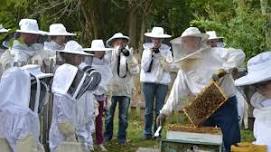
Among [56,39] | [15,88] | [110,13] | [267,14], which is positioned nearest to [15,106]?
[15,88]

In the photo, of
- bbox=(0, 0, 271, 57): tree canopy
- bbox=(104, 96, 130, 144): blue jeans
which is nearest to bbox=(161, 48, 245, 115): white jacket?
bbox=(104, 96, 130, 144): blue jeans

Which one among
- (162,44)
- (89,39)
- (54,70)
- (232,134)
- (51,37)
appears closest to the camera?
(232,134)

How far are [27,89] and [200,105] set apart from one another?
151 centimetres

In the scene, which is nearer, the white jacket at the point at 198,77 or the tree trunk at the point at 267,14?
the white jacket at the point at 198,77

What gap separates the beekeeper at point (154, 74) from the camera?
30.7ft

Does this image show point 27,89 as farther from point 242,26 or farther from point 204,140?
point 242,26

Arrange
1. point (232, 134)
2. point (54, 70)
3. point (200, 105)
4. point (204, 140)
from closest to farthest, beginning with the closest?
point (204, 140)
point (200, 105)
point (232, 134)
point (54, 70)

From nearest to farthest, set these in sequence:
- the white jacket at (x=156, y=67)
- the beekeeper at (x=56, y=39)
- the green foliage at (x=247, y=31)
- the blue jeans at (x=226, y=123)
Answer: the blue jeans at (x=226, y=123), the beekeeper at (x=56, y=39), the white jacket at (x=156, y=67), the green foliage at (x=247, y=31)

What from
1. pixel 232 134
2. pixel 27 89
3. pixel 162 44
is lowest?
pixel 232 134

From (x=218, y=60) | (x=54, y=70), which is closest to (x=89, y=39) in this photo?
(x=54, y=70)

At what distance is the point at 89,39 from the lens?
1877 cm

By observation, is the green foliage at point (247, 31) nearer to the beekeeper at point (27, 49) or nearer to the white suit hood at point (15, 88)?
the beekeeper at point (27, 49)

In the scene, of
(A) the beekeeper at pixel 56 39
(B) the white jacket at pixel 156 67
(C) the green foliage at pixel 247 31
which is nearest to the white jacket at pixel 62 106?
(A) the beekeeper at pixel 56 39

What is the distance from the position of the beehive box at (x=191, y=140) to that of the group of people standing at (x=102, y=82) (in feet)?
2.23
